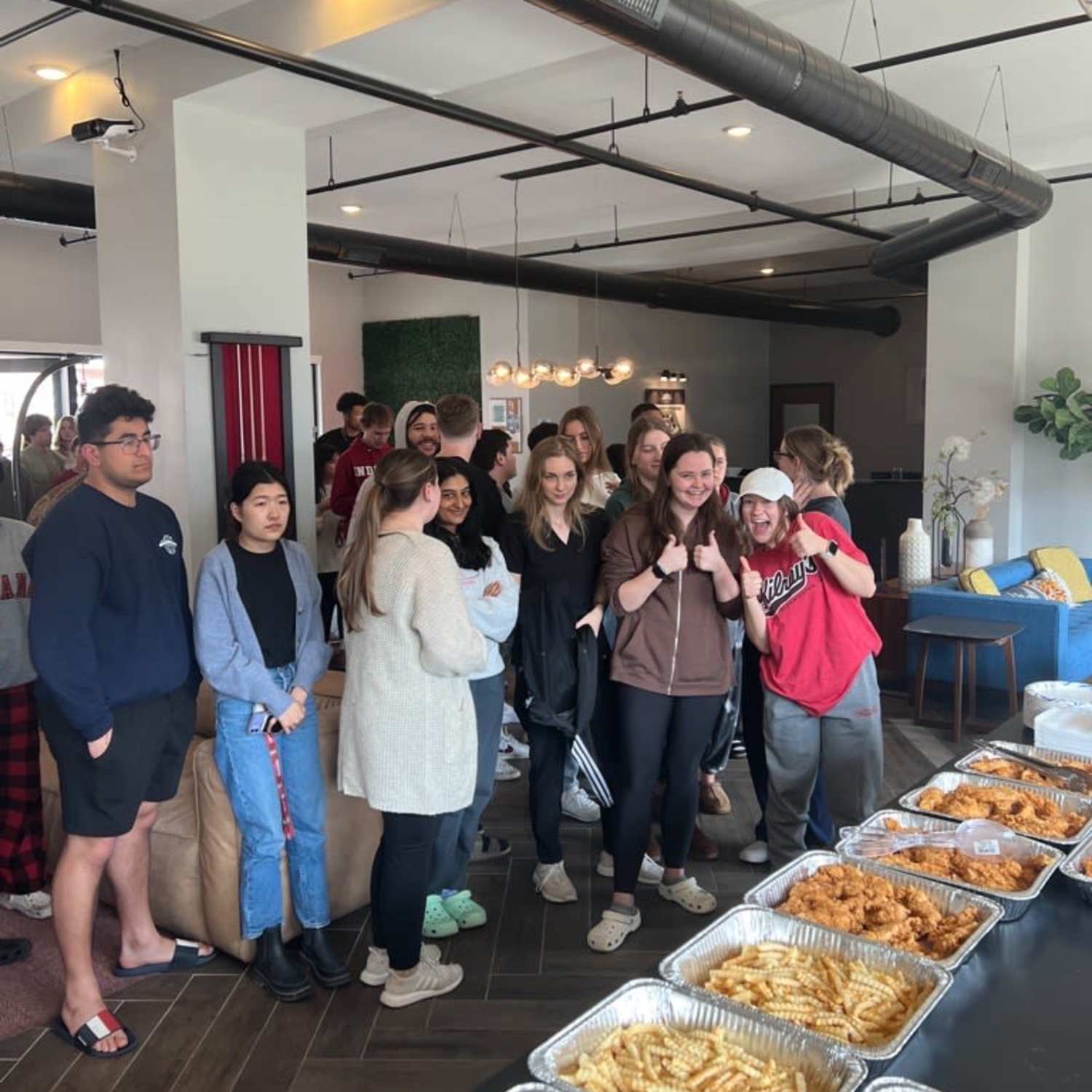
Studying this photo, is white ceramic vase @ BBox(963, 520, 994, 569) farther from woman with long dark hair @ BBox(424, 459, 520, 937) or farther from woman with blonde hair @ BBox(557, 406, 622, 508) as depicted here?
woman with long dark hair @ BBox(424, 459, 520, 937)

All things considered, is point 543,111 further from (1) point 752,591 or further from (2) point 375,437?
(1) point 752,591

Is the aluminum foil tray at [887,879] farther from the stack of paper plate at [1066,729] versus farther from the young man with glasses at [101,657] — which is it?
the young man with glasses at [101,657]

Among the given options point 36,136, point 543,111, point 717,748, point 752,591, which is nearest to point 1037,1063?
point 752,591

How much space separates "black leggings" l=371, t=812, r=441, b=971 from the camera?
2846 millimetres

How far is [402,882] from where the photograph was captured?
9.43 ft

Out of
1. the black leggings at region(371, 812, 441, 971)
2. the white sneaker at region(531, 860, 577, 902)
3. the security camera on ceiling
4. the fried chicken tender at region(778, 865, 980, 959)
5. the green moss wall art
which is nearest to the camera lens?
the fried chicken tender at region(778, 865, 980, 959)

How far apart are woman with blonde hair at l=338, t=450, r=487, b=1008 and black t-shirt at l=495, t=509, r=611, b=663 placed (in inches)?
21.8

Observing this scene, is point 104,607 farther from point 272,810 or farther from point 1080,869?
point 1080,869

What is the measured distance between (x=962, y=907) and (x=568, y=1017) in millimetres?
1449

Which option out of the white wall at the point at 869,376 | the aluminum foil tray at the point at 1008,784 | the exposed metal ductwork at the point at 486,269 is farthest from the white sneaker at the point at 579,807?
the white wall at the point at 869,376

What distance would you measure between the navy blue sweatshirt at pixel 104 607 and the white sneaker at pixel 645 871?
166 centimetres

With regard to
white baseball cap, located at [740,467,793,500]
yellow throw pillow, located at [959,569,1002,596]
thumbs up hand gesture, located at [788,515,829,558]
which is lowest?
yellow throw pillow, located at [959,569,1002,596]

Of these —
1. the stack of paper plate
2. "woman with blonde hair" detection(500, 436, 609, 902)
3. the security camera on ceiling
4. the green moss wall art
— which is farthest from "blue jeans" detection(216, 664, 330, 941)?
the green moss wall art

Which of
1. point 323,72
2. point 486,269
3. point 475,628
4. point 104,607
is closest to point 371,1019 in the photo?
point 475,628
